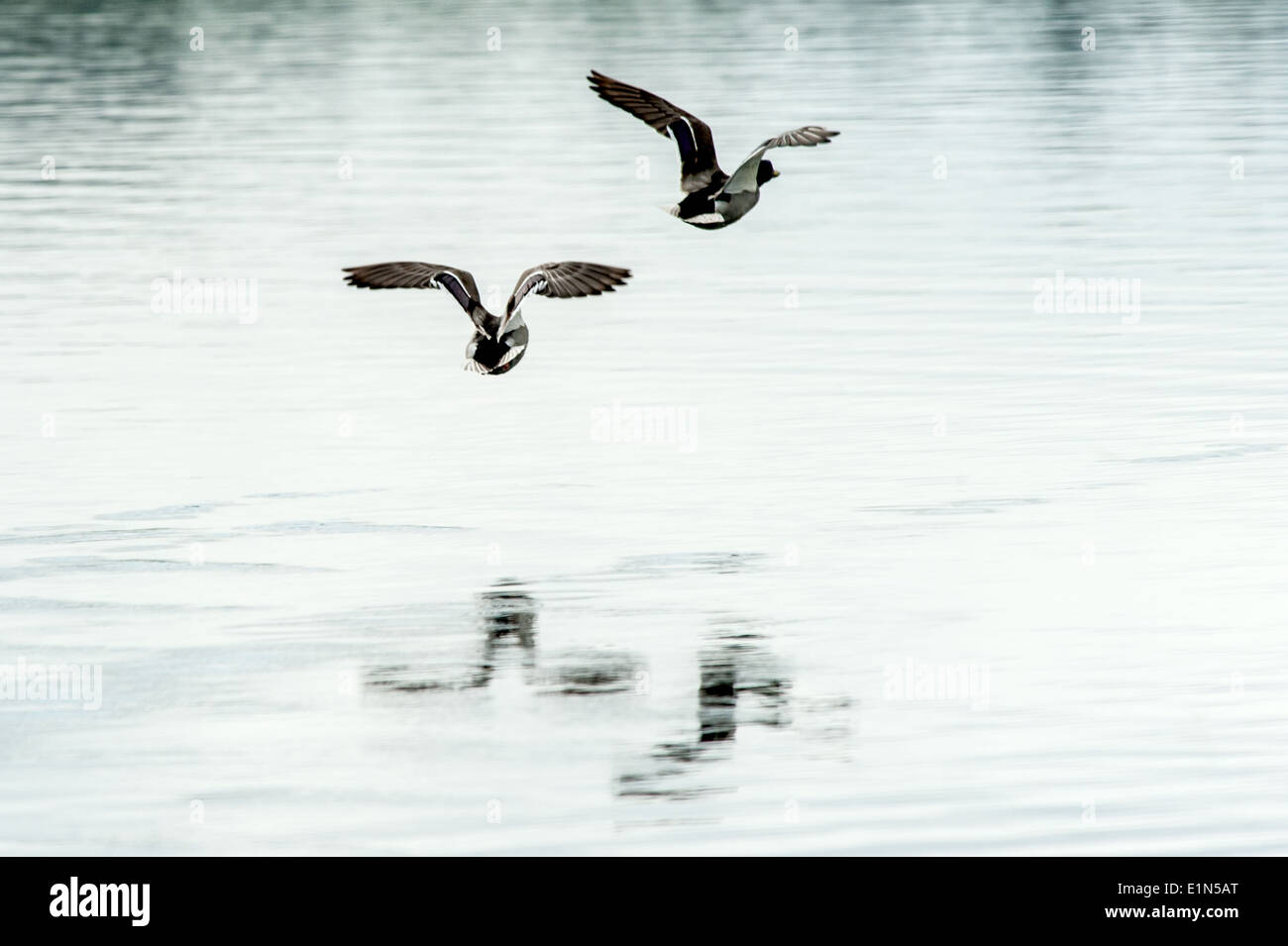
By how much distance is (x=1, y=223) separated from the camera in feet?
135

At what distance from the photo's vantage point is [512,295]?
752 inches

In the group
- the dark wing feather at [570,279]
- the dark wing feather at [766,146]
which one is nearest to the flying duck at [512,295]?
the dark wing feather at [570,279]

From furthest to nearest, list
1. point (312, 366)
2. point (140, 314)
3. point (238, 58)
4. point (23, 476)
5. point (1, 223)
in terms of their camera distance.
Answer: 1. point (238, 58)
2. point (1, 223)
3. point (140, 314)
4. point (312, 366)
5. point (23, 476)

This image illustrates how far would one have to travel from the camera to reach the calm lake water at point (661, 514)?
14.6m

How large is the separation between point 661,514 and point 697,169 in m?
2.76

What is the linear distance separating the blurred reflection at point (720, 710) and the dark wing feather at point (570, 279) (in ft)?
10.0

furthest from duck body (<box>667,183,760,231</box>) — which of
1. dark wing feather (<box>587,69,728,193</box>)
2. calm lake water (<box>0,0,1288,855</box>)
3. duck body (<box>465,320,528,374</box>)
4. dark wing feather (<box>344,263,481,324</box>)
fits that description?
calm lake water (<box>0,0,1288,855</box>)

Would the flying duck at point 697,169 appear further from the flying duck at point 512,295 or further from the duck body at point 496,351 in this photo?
the duck body at point 496,351

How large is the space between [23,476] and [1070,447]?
9.19m

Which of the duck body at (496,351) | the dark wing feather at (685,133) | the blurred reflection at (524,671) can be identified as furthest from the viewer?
the dark wing feather at (685,133)

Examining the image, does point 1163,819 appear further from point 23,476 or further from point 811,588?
point 23,476

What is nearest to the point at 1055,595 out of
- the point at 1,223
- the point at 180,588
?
the point at 180,588

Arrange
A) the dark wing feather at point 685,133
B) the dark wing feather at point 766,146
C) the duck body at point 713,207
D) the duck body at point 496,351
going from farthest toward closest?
1. the dark wing feather at point 685,133
2. the duck body at point 713,207
3. the dark wing feather at point 766,146
4. the duck body at point 496,351

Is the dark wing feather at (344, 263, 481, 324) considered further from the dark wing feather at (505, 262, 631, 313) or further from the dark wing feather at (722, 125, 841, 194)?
the dark wing feather at (722, 125, 841, 194)
